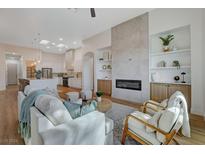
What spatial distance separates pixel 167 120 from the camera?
1.47 m

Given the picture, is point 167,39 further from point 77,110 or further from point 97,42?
point 77,110

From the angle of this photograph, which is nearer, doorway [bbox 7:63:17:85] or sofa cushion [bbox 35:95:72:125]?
sofa cushion [bbox 35:95:72:125]

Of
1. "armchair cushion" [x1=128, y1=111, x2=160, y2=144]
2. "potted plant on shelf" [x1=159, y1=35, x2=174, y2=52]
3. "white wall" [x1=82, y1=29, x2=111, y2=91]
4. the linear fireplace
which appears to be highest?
"white wall" [x1=82, y1=29, x2=111, y2=91]

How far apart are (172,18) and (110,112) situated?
3.44 meters

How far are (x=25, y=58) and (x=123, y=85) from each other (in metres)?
7.64

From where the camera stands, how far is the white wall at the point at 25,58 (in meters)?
7.39

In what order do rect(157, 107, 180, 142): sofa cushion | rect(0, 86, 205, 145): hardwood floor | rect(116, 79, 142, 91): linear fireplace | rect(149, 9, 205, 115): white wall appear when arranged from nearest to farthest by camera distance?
1. rect(157, 107, 180, 142): sofa cushion
2. rect(0, 86, 205, 145): hardwood floor
3. rect(149, 9, 205, 115): white wall
4. rect(116, 79, 142, 91): linear fireplace

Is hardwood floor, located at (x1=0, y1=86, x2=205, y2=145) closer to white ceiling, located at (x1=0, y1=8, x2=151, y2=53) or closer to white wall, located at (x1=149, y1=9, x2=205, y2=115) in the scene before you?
white wall, located at (x1=149, y1=9, x2=205, y2=115)

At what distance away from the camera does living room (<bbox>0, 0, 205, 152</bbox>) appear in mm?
1461

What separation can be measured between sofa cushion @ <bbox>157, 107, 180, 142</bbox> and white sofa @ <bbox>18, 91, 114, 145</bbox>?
30.9 inches

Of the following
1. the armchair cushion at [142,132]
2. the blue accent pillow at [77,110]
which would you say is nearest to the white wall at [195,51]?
the armchair cushion at [142,132]

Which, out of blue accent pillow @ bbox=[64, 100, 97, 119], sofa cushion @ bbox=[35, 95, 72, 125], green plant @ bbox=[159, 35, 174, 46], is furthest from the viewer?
green plant @ bbox=[159, 35, 174, 46]

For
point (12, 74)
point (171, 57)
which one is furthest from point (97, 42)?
point (12, 74)

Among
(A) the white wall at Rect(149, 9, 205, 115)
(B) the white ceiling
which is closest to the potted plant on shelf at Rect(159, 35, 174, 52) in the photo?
(A) the white wall at Rect(149, 9, 205, 115)
